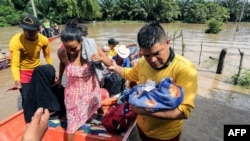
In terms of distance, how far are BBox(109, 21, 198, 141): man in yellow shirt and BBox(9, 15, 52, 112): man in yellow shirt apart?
213 cm

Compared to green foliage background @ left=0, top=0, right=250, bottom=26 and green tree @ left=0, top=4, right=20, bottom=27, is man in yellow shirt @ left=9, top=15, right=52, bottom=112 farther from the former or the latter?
green tree @ left=0, top=4, right=20, bottom=27

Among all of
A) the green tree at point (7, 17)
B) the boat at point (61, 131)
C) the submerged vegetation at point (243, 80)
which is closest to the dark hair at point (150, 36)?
the boat at point (61, 131)

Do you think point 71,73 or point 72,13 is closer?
point 71,73

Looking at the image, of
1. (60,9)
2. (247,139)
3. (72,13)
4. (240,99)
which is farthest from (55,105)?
(60,9)

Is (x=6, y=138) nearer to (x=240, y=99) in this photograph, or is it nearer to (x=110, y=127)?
(x=110, y=127)

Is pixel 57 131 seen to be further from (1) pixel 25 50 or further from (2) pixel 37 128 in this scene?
(2) pixel 37 128

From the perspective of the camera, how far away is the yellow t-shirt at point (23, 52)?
12.1 feet

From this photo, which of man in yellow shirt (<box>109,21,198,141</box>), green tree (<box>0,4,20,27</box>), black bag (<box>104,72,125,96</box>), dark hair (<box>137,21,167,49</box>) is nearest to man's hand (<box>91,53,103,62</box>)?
man in yellow shirt (<box>109,21,198,141</box>)

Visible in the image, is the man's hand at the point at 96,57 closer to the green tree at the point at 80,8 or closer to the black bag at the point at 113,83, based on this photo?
the black bag at the point at 113,83

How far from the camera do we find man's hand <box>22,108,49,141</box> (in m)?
1.22

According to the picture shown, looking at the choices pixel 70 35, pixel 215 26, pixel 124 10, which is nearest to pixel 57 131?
pixel 70 35

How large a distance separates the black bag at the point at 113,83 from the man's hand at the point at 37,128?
334 cm

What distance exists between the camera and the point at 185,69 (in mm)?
1861

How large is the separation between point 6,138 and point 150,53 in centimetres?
271
